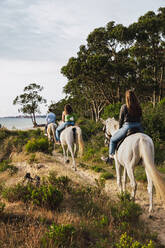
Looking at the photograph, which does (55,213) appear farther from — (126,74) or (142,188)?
(126,74)

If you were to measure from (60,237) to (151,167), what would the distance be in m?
2.51

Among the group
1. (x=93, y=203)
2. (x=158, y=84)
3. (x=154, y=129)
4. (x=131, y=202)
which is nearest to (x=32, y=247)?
(x=93, y=203)

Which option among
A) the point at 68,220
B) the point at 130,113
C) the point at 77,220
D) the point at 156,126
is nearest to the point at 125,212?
the point at 77,220

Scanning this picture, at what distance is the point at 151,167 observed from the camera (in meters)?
4.54

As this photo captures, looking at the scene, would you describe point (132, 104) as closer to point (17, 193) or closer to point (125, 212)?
point (125, 212)


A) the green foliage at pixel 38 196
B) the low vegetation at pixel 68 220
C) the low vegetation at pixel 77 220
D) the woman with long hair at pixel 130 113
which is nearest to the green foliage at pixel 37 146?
the low vegetation at pixel 68 220

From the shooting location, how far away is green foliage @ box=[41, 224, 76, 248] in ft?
10.7

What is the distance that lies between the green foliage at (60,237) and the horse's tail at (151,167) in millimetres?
2086

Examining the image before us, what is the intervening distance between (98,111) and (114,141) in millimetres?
25479

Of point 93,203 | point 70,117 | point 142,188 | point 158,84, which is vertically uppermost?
point 158,84

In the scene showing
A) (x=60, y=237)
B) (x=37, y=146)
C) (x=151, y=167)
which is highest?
A: (x=151, y=167)

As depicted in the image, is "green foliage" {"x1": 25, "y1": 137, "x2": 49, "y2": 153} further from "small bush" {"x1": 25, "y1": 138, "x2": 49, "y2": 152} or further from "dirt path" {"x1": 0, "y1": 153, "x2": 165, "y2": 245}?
"dirt path" {"x1": 0, "y1": 153, "x2": 165, "y2": 245}

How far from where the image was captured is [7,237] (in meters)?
3.39

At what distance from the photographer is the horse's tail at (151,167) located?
170 inches
